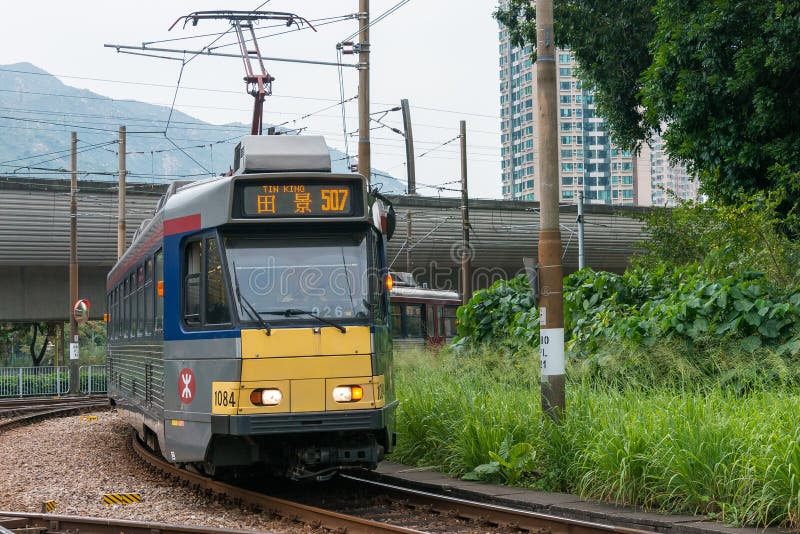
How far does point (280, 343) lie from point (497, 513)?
2.54 metres

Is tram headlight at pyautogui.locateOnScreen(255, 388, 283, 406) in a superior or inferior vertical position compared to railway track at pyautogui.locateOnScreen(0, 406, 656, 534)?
superior

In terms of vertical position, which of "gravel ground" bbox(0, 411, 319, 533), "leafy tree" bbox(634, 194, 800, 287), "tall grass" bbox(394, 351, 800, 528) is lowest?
"gravel ground" bbox(0, 411, 319, 533)

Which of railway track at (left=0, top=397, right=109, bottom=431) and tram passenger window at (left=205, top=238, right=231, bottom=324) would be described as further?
railway track at (left=0, top=397, right=109, bottom=431)

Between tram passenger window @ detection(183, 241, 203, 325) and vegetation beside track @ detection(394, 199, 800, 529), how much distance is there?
3.41 metres

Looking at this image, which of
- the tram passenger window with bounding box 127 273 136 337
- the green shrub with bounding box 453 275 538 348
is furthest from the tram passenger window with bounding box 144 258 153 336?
the green shrub with bounding box 453 275 538 348

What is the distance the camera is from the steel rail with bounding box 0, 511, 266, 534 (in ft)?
30.4

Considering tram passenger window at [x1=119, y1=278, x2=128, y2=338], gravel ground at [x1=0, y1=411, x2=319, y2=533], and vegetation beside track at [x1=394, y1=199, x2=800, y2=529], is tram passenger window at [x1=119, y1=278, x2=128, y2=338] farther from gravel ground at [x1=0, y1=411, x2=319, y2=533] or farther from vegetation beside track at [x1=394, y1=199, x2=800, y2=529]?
vegetation beside track at [x1=394, y1=199, x2=800, y2=529]

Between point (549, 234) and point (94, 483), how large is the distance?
6312mm

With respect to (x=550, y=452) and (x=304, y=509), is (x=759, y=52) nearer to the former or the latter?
(x=550, y=452)

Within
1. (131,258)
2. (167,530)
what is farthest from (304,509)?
(131,258)

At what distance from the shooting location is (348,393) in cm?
1036

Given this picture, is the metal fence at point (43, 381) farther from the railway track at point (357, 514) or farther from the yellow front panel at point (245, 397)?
the yellow front panel at point (245, 397)

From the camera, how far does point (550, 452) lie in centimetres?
1107

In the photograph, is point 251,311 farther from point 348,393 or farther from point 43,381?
point 43,381
